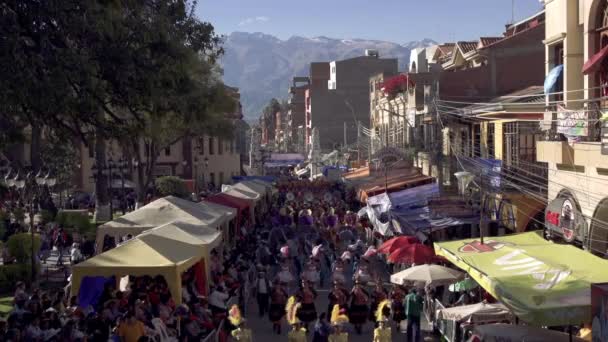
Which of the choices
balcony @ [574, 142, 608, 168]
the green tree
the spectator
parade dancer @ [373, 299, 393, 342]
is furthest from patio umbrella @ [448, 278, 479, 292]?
the spectator

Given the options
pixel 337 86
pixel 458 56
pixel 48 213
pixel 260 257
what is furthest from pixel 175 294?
pixel 337 86

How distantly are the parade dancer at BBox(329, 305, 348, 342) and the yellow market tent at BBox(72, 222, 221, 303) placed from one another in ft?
9.48

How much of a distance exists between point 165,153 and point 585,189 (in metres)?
52.1

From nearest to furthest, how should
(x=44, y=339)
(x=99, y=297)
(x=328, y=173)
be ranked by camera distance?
(x=44, y=339), (x=99, y=297), (x=328, y=173)

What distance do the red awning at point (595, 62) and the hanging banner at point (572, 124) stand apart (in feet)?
3.12

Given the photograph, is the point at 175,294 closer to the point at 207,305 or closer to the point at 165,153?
the point at 207,305

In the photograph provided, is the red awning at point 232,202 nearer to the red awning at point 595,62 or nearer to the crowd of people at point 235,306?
the crowd of people at point 235,306

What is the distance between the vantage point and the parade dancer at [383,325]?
14031mm

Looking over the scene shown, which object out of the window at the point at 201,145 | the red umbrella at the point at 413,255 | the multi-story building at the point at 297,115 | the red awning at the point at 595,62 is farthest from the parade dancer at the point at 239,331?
the multi-story building at the point at 297,115

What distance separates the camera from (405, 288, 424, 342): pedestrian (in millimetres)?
15203

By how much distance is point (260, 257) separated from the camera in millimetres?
23094

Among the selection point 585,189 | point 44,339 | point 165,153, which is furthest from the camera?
point 165,153

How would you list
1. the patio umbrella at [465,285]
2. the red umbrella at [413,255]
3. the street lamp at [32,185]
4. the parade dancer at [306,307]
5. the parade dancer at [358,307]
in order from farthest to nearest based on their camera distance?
the street lamp at [32,185] → the red umbrella at [413,255] → the patio umbrella at [465,285] → the parade dancer at [358,307] → the parade dancer at [306,307]

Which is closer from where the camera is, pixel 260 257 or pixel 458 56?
pixel 260 257
